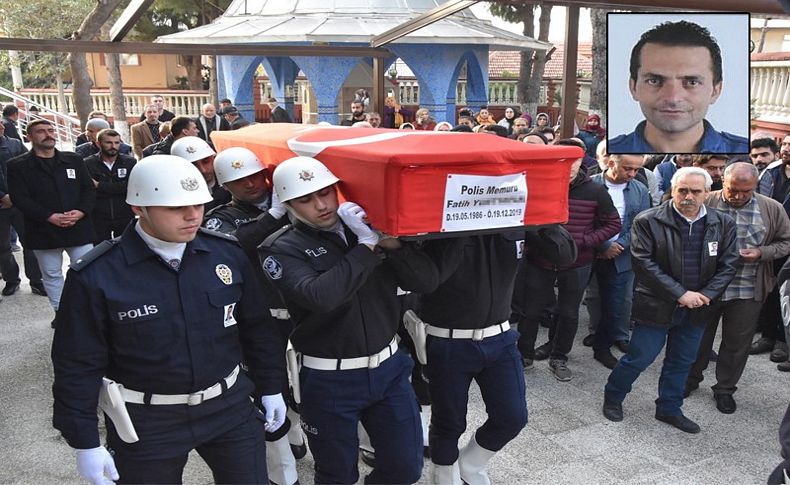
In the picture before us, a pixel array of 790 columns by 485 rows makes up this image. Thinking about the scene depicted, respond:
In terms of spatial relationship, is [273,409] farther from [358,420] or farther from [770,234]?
[770,234]

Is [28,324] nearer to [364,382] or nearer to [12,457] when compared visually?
[12,457]

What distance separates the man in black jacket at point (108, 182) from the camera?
6039 mm

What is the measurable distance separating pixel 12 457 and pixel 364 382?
2.44 m

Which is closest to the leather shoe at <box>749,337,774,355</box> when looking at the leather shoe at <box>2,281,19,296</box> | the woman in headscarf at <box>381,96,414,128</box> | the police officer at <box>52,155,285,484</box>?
the police officer at <box>52,155,285,484</box>

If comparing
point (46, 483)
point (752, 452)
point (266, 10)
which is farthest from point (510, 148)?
point (266, 10)

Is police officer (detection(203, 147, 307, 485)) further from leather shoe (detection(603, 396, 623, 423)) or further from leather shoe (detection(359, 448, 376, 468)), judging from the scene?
leather shoe (detection(603, 396, 623, 423))

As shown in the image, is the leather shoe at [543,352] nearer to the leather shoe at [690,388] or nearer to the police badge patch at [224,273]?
the leather shoe at [690,388]

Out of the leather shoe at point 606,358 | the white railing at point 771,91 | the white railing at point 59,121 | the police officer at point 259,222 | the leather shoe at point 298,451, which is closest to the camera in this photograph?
the police officer at point 259,222

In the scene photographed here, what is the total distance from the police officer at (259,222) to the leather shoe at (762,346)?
4044mm

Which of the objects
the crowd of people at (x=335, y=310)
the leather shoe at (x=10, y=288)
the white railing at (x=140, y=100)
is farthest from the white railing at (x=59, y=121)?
the crowd of people at (x=335, y=310)

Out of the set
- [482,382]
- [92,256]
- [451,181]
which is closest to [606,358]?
[482,382]

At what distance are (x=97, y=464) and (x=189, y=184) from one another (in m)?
1.11

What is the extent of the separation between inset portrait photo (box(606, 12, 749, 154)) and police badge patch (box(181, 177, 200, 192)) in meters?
2.91

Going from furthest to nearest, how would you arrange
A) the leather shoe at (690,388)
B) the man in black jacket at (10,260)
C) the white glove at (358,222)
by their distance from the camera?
the man in black jacket at (10,260), the leather shoe at (690,388), the white glove at (358,222)
